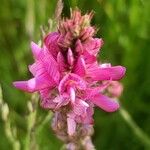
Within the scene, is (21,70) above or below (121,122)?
above

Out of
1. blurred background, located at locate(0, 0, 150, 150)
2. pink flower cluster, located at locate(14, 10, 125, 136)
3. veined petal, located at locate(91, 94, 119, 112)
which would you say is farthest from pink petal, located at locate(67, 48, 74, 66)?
blurred background, located at locate(0, 0, 150, 150)

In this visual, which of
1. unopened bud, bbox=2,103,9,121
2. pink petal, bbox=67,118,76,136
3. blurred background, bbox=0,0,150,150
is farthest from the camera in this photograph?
blurred background, bbox=0,0,150,150

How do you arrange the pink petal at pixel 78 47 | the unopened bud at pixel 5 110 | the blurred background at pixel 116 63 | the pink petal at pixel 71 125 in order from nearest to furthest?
the pink petal at pixel 78 47
the pink petal at pixel 71 125
the unopened bud at pixel 5 110
the blurred background at pixel 116 63

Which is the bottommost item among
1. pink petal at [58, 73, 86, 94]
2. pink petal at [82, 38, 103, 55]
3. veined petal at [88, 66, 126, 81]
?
pink petal at [58, 73, 86, 94]

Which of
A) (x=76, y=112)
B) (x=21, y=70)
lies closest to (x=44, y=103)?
(x=76, y=112)

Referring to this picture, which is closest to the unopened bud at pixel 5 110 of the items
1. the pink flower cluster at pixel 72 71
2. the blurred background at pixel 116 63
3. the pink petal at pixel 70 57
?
the pink flower cluster at pixel 72 71

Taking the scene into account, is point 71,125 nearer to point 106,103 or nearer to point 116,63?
point 106,103

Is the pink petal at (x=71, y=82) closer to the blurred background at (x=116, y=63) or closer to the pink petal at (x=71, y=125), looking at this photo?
the pink petal at (x=71, y=125)

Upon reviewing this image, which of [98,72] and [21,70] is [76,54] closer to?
[98,72]

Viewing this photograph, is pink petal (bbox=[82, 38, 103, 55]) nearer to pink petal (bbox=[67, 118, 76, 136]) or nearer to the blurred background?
pink petal (bbox=[67, 118, 76, 136])
